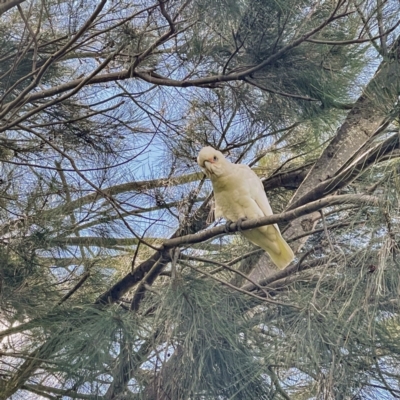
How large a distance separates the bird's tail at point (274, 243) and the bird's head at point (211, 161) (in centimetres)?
19

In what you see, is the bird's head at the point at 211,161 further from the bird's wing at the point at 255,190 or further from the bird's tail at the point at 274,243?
the bird's tail at the point at 274,243

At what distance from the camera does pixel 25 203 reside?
1686 millimetres

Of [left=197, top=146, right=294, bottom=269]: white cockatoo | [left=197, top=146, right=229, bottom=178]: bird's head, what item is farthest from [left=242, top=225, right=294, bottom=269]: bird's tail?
[left=197, top=146, right=229, bottom=178]: bird's head

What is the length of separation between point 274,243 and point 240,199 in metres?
0.15

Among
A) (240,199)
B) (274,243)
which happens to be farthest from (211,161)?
(274,243)

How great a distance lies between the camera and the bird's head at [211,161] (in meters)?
1.53

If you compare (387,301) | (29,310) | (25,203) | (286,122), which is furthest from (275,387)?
(25,203)

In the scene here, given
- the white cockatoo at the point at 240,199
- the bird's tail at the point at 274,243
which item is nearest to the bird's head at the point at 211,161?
the white cockatoo at the point at 240,199

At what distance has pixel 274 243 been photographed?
1555 millimetres

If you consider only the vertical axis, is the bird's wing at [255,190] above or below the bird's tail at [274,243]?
above

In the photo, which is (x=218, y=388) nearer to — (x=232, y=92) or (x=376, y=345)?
(x=376, y=345)

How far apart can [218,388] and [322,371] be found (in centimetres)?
19

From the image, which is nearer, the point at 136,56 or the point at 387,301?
the point at 387,301

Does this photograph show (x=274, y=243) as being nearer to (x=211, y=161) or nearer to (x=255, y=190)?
(x=255, y=190)
